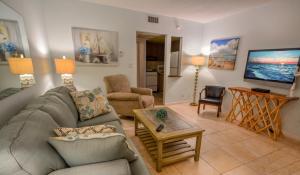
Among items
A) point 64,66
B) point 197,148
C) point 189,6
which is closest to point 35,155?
point 197,148

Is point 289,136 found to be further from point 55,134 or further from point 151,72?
point 151,72

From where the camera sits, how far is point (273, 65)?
247 cm

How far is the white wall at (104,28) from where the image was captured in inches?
106

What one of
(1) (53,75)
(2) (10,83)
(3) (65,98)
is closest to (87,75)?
(1) (53,75)

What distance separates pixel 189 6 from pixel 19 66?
2.95m

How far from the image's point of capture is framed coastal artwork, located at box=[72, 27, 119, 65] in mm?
2877

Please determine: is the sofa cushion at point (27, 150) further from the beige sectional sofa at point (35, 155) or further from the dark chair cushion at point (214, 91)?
the dark chair cushion at point (214, 91)

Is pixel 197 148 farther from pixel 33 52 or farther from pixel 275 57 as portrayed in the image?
pixel 33 52

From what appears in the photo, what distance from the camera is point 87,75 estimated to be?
3.08 metres

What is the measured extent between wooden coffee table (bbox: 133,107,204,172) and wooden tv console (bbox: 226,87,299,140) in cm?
154

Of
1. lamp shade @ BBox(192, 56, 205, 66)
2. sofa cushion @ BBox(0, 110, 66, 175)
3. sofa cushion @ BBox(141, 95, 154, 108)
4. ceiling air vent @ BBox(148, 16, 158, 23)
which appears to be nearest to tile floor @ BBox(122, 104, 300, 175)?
sofa cushion @ BBox(141, 95, 154, 108)

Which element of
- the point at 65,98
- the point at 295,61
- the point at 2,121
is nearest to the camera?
the point at 2,121

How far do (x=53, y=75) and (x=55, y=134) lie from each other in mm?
Answer: 2350

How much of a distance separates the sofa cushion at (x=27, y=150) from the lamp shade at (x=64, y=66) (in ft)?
5.74
